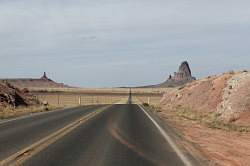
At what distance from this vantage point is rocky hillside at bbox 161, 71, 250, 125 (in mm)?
30047

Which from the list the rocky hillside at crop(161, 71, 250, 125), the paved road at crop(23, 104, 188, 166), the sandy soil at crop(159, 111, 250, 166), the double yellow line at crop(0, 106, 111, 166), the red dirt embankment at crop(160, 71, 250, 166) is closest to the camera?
the double yellow line at crop(0, 106, 111, 166)

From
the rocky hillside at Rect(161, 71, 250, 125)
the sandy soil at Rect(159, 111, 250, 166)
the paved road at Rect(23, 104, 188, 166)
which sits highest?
the rocky hillside at Rect(161, 71, 250, 125)

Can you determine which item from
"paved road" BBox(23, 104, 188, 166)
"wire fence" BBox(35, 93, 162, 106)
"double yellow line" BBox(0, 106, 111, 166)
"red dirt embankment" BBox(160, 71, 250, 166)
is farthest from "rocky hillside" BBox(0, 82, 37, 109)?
"paved road" BBox(23, 104, 188, 166)

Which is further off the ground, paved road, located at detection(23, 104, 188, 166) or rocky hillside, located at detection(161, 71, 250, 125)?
rocky hillside, located at detection(161, 71, 250, 125)

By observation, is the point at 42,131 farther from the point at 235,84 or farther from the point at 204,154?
the point at 235,84

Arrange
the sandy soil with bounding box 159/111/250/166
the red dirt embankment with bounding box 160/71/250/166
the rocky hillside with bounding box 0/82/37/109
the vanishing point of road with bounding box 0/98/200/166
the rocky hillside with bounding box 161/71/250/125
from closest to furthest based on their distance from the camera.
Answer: the vanishing point of road with bounding box 0/98/200/166 < the sandy soil with bounding box 159/111/250/166 < the red dirt embankment with bounding box 160/71/250/166 < the rocky hillside with bounding box 161/71/250/125 < the rocky hillside with bounding box 0/82/37/109

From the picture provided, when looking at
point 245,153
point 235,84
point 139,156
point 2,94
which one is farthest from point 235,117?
point 2,94

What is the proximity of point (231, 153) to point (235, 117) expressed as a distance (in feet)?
50.4

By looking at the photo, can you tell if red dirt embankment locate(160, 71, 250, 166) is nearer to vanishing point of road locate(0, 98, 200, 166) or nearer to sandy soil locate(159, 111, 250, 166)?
sandy soil locate(159, 111, 250, 166)

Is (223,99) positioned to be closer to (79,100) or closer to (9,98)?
(9,98)

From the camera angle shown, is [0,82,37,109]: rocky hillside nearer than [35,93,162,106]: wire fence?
Yes

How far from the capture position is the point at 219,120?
31141 millimetres

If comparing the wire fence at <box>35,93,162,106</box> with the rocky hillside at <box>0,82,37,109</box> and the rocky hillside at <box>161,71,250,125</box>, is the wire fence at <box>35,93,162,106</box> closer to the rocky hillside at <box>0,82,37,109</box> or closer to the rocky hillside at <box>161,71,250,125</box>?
the rocky hillside at <box>0,82,37,109</box>

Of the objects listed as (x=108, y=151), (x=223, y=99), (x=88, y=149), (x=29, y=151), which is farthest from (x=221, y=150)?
(x=223, y=99)
